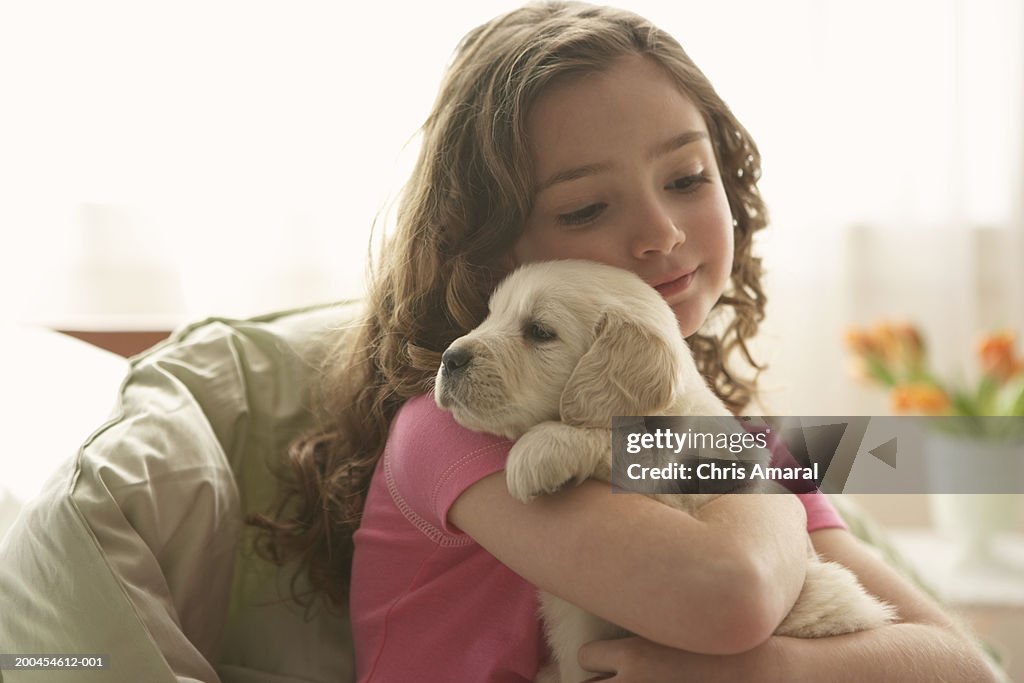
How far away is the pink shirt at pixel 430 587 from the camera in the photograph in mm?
1171

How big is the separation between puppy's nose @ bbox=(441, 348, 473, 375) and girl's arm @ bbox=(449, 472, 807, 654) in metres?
0.13

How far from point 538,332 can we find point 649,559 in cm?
31

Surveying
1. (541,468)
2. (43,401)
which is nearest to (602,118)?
(541,468)

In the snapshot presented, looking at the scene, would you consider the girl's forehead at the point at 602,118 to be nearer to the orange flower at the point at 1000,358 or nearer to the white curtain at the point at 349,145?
the white curtain at the point at 349,145

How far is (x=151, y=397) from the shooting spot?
4.65 ft

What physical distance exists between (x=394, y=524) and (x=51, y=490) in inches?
17.6

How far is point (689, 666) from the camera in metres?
1.04

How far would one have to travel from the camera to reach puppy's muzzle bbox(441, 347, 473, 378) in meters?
1.11

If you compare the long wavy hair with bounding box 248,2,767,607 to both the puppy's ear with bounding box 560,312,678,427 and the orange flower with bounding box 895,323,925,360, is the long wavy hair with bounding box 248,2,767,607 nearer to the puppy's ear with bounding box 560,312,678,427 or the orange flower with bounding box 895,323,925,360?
the puppy's ear with bounding box 560,312,678,427

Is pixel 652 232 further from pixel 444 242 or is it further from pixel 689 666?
pixel 689 666

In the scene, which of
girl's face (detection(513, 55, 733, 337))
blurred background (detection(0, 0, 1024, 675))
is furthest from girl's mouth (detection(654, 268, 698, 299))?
blurred background (detection(0, 0, 1024, 675))

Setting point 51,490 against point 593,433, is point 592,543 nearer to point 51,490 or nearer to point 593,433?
point 593,433

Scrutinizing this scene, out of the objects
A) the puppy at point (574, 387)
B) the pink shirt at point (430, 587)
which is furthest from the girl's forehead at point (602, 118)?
the pink shirt at point (430, 587)

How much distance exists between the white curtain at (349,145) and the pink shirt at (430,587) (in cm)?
128
